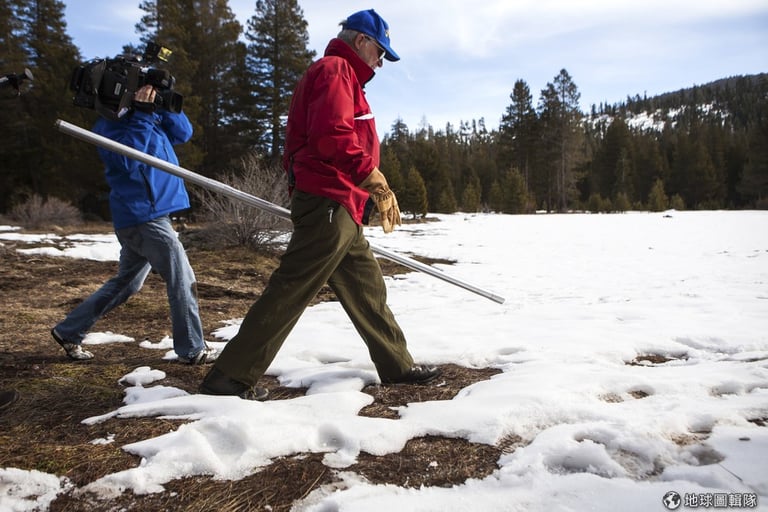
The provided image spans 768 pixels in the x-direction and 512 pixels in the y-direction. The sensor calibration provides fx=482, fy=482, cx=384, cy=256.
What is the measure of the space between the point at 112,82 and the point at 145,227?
0.88 metres

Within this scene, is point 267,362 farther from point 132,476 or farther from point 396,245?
point 396,245

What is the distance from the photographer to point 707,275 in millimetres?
6965

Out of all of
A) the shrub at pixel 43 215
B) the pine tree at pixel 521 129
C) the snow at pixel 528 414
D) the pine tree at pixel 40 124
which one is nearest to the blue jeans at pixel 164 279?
the snow at pixel 528 414

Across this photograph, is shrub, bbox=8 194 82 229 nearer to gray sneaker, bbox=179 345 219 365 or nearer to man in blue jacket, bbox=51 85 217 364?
man in blue jacket, bbox=51 85 217 364

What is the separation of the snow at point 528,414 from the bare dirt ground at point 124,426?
0.06 meters

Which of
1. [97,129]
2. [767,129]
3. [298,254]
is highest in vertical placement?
[767,129]

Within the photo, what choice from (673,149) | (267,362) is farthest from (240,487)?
(673,149)

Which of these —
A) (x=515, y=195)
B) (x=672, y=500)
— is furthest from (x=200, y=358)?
(x=515, y=195)

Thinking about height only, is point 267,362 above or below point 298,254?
below

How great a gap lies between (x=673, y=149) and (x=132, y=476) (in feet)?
246

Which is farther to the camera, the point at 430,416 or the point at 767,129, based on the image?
the point at 767,129

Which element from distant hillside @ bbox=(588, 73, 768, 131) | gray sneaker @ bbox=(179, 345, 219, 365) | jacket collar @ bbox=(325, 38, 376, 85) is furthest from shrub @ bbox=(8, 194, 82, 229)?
distant hillside @ bbox=(588, 73, 768, 131)

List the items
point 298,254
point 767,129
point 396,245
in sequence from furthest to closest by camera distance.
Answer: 1. point 767,129
2. point 396,245
3. point 298,254

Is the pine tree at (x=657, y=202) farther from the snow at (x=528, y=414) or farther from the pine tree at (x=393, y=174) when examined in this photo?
the snow at (x=528, y=414)
